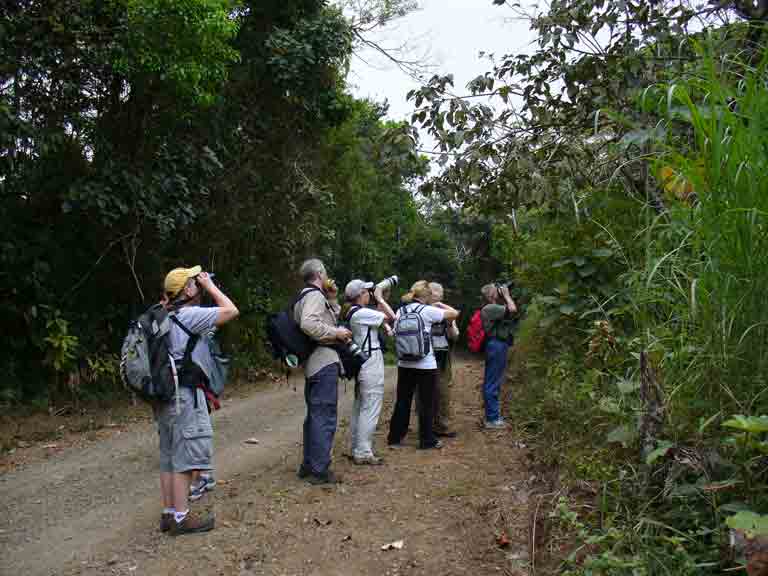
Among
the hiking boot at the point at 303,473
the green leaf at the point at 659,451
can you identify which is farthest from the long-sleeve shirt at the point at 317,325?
the green leaf at the point at 659,451

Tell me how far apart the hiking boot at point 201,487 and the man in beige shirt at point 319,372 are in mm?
809

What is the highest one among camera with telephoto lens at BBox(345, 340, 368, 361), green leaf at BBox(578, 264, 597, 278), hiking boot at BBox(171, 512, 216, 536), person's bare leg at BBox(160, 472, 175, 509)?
green leaf at BBox(578, 264, 597, 278)

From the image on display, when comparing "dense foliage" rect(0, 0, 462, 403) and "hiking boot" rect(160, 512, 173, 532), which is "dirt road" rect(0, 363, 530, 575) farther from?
"dense foliage" rect(0, 0, 462, 403)

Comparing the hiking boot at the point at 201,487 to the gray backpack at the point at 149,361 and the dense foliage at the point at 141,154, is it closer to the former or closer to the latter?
the gray backpack at the point at 149,361

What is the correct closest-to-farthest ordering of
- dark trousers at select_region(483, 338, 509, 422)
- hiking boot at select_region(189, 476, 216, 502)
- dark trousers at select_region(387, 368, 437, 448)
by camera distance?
hiking boot at select_region(189, 476, 216, 502)
dark trousers at select_region(387, 368, 437, 448)
dark trousers at select_region(483, 338, 509, 422)

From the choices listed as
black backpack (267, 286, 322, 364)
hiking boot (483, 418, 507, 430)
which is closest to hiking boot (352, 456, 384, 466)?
black backpack (267, 286, 322, 364)

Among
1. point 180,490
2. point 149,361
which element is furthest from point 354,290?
point 180,490

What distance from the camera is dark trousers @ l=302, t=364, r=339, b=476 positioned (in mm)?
6070

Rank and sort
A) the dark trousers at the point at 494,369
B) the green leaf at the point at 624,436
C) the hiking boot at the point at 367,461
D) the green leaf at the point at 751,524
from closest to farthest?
the green leaf at the point at 751,524 < the green leaf at the point at 624,436 < the hiking boot at the point at 367,461 < the dark trousers at the point at 494,369

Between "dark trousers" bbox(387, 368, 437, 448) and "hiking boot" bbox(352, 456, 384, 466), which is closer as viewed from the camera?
"hiking boot" bbox(352, 456, 384, 466)

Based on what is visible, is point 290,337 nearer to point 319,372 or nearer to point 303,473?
point 319,372

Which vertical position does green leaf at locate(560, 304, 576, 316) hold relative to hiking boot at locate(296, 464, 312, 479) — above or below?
above

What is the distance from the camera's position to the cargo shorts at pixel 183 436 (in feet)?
15.9

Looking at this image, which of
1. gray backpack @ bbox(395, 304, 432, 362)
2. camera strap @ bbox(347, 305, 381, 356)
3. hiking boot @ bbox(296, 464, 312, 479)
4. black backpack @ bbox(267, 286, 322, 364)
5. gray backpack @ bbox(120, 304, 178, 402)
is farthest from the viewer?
gray backpack @ bbox(395, 304, 432, 362)
